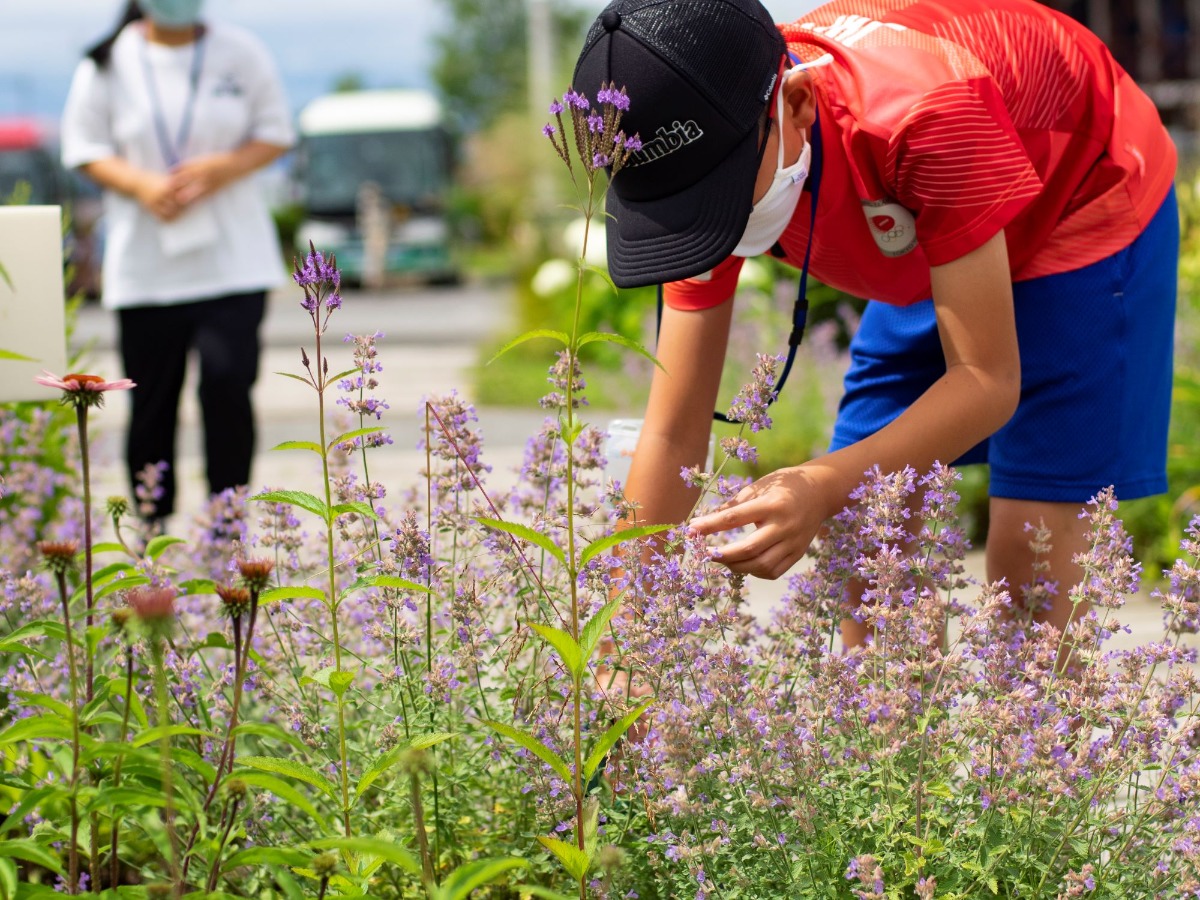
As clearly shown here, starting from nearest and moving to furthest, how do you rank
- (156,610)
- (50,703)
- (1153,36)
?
(156,610)
(50,703)
(1153,36)

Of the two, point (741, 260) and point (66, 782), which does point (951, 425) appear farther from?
point (66, 782)

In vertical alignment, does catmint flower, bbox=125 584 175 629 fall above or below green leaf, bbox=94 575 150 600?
above

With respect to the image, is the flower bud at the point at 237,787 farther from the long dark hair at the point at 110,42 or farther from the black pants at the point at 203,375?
the long dark hair at the point at 110,42

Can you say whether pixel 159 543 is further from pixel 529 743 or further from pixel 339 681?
pixel 529 743

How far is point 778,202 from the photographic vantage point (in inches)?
87.7

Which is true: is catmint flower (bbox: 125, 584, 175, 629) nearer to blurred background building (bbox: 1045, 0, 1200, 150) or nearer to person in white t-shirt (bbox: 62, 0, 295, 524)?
person in white t-shirt (bbox: 62, 0, 295, 524)

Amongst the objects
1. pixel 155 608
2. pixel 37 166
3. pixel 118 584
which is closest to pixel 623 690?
pixel 118 584

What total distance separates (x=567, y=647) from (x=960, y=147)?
1009mm

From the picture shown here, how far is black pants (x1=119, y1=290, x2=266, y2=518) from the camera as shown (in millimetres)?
4555

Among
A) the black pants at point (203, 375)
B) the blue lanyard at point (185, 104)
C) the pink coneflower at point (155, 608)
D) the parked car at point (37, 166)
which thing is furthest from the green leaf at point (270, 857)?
the parked car at point (37, 166)

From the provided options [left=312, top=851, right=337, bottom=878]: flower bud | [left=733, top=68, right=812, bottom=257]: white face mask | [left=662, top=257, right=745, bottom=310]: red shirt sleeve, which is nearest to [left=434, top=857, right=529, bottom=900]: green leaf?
[left=312, top=851, right=337, bottom=878]: flower bud

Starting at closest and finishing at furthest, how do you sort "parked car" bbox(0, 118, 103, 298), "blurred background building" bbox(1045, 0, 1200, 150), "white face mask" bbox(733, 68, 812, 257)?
"white face mask" bbox(733, 68, 812, 257), "blurred background building" bbox(1045, 0, 1200, 150), "parked car" bbox(0, 118, 103, 298)

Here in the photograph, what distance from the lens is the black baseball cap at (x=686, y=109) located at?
2.00 metres

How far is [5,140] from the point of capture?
1170 inches
